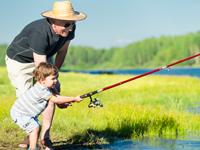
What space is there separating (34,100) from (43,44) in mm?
782

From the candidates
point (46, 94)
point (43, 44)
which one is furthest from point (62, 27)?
point (46, 94)

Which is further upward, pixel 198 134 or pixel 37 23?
pixel 37 23

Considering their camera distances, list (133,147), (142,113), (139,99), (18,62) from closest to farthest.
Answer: (18,62) < (133,147) < (142,113) < (139,99)

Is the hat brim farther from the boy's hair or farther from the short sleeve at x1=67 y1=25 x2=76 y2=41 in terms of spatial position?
the boy's hair

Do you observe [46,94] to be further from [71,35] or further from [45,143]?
[71,35]

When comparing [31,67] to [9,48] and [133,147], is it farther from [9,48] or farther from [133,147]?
[133,147]

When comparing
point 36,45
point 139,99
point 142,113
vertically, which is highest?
point 36,45

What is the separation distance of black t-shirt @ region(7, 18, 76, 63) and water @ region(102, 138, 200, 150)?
2065mm

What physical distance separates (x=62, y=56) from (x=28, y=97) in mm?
1406

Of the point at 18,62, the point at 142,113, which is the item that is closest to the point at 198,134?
the point at 142,113

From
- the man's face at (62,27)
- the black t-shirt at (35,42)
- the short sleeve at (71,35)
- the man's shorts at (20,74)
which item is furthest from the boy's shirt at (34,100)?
the short sleeve at (71,35)

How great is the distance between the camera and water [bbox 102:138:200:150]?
9.02m

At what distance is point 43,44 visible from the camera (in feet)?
24.6

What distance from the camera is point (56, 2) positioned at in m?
7.69
